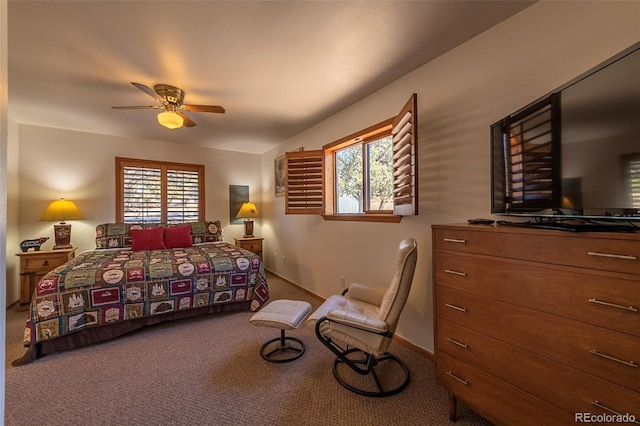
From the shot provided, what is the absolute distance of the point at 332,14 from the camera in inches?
61.2

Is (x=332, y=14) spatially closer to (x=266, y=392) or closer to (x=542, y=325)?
(x=542, y=325)

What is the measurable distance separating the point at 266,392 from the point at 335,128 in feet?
9.26

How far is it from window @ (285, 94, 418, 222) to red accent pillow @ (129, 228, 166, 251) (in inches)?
77.9

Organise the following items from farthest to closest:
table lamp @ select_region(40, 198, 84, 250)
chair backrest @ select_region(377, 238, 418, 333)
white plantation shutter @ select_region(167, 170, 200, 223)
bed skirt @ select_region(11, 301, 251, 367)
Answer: white plantation shutter @ select_region(167, 170, 200, 223) → table lamp @ select_region(40, 198, 84, 250) → bed skirt @ select_region(11, 301, 251, 367) → chair backrest @ select_region(377, 238, 418, 333)

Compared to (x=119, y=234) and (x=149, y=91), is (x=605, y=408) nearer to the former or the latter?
(x=149, y=91)

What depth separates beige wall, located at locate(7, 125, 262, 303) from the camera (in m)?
3.50

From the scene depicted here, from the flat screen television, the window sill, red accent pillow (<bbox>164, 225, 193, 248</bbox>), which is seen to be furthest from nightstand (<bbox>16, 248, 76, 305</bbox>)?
the flat screen television

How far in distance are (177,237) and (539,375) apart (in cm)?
Result: 416

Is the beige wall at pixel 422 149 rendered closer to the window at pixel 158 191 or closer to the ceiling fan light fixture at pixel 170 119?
the window at pixel 158 191

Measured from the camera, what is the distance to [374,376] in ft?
5.53

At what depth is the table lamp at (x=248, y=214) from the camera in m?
4.77

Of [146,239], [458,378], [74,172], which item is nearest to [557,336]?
[458,378]

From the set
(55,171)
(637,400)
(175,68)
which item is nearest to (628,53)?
(637,400)

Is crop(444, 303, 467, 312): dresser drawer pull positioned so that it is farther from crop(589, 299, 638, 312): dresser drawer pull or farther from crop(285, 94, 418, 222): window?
crop(285, 94, 418, 222): window
